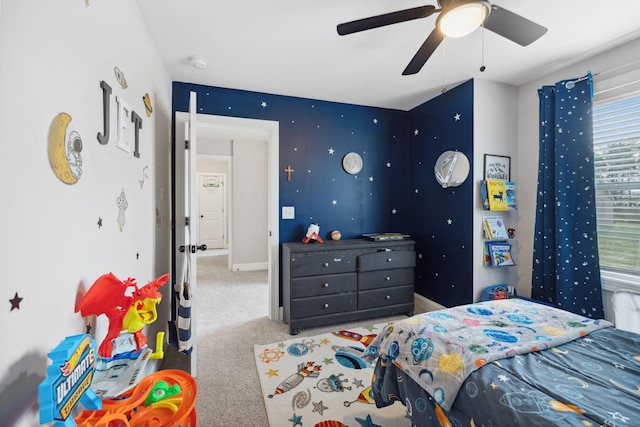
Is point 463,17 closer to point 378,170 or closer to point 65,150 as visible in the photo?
point 65,150

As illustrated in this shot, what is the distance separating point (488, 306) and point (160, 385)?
1.75m

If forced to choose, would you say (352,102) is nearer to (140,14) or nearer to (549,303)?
(140,14)

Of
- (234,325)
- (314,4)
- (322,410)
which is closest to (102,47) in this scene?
(314,4)

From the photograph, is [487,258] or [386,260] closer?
[487,258]

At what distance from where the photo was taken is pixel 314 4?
1646mm

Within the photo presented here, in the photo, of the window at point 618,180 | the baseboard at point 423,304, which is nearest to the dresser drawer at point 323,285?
the baseboard at point 423,304

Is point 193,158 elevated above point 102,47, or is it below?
below

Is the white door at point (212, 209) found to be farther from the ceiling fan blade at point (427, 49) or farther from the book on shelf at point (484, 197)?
the ceiling fan blade at point (427, 49)

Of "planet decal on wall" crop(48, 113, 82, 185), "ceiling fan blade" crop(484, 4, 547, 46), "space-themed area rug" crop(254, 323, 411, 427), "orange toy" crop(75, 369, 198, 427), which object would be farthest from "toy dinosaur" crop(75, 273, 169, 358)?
"ceiling fan blade" crop(484, 4, 547, 46)

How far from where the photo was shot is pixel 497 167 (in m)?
2.72

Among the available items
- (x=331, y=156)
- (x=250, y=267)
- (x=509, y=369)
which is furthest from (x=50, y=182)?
(x=250, y=267)

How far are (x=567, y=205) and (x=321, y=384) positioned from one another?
242 centimetres

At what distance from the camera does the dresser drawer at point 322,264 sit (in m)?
2.68

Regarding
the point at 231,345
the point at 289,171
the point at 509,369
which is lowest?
the point at 231,345
